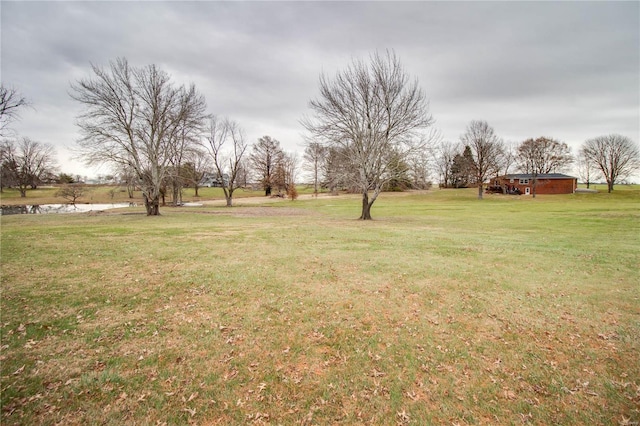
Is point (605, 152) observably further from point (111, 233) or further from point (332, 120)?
point (111, 233)

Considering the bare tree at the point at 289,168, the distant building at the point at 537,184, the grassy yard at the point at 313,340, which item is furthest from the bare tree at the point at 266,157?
the grassy yard at the point at 313,340

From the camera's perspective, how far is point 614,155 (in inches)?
2501

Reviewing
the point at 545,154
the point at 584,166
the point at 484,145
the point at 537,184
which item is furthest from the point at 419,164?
the point at 584,166

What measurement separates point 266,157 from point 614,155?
78.6 meters

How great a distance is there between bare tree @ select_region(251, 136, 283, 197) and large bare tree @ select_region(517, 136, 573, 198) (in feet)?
181

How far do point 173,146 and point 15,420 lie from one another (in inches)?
1137

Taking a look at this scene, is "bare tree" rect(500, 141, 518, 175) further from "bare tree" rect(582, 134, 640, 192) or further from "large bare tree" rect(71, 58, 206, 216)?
"large bare tree" rect(71, 58, 206, 216)

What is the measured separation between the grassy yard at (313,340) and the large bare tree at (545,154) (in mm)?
61817

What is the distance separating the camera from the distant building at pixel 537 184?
205ft

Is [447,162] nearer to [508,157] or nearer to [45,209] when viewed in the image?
[508,157]

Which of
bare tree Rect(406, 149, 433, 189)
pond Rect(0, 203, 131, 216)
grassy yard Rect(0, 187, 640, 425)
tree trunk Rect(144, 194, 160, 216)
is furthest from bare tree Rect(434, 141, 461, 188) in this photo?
pond Rect(0, 203, 131, 216)

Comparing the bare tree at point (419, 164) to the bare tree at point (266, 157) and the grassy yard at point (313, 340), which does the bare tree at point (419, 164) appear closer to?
the grassy yard at point (313, 340)

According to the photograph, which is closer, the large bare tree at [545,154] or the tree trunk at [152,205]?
the tree trunk at [152,205]

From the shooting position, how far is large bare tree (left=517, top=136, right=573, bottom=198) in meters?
59.5
